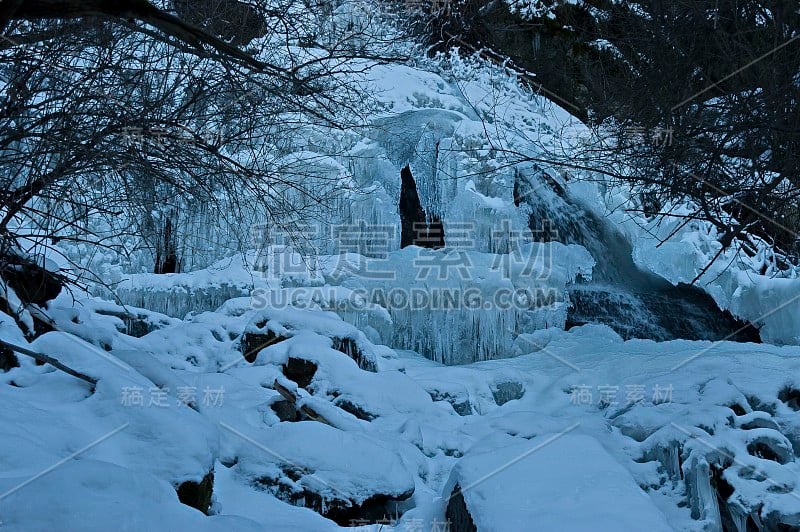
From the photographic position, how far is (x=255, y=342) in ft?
→ 25.6

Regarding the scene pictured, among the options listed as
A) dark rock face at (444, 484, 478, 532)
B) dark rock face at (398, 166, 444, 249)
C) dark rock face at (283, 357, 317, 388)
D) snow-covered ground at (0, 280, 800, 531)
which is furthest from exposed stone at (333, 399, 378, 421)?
dark rock face at (398, 166, 444, 249)

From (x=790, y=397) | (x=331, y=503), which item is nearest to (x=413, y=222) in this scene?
(x=790, y=397)

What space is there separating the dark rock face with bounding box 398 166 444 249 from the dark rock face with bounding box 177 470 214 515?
800cm

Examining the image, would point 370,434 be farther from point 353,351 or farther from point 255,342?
point 255,342

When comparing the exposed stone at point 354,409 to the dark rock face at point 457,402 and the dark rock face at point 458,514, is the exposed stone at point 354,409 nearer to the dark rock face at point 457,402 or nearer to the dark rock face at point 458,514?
the dark rock face at point 457,402

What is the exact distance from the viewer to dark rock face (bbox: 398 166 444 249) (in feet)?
37.2

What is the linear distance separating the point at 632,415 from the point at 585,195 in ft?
19.3

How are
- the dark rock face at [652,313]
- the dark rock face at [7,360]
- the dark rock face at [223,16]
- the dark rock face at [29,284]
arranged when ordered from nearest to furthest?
the dark rock face at [223,16] → the dark rock face at [7,360] → the dark rock face at [29,284] → the dark rock face at [652,313]

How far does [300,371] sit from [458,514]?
3.39 meters

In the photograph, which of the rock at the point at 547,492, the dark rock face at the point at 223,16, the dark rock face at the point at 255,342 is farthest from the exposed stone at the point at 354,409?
the dark rock face at the point at 223,16

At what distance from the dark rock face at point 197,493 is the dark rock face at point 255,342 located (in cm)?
421

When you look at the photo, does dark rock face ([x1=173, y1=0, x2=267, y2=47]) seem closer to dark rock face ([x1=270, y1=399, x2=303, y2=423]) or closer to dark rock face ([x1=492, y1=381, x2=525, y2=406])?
dark rock face ([x1=270, y1=399, x2=303, y2=423])

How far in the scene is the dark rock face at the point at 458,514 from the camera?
3602mm

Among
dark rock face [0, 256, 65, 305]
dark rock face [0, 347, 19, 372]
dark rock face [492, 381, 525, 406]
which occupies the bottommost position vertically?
dark rock face [492, 381, 525, 406]
